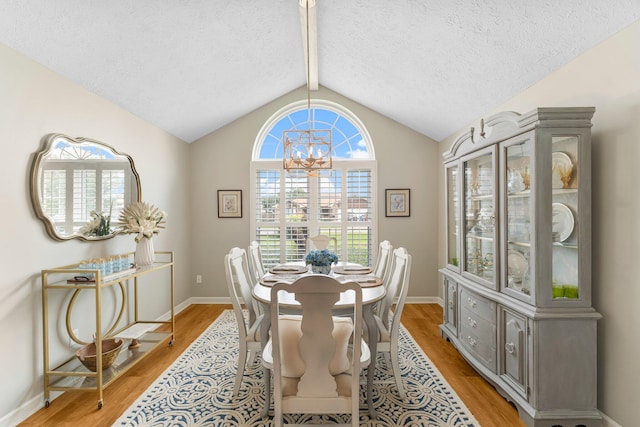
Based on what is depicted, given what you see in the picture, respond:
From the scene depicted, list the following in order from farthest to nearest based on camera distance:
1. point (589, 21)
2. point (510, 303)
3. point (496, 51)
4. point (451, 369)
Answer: point (451, 369), point (496, 51), point (510, 303), point (589, 21)

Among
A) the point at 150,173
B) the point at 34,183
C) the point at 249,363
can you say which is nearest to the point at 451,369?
the point at 249,363

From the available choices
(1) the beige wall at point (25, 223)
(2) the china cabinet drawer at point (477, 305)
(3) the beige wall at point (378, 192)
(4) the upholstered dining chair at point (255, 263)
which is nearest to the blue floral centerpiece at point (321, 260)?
(4) the upholstered dining chair at point (255, 263)

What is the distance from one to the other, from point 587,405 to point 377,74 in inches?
133

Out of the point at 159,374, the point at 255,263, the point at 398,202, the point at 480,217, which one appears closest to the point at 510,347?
the point at 480,217

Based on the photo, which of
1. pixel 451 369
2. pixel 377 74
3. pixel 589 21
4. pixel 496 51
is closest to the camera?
pixel 589 21

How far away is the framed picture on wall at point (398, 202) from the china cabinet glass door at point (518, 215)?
250 centimetres

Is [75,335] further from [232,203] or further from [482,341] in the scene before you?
[482,341]

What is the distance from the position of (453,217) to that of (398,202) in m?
1.45

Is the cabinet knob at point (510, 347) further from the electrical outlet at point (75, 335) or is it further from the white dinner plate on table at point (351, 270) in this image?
the electrical outlet at point (75, 335)

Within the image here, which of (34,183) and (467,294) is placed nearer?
(34,183)

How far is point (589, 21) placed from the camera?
2.00 meters

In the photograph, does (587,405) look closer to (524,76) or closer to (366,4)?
(524,76)

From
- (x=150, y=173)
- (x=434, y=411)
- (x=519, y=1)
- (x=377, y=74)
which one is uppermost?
(x=377, y=74)

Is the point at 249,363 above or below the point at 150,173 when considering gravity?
below
